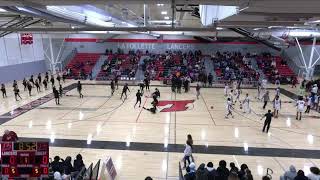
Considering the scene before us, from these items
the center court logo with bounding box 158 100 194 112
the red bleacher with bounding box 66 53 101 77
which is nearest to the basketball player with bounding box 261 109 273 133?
the center court logo with bounding box 158 100 194 112

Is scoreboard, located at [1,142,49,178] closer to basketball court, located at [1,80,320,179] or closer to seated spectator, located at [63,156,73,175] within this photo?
seated spectator, located at [63,156,73,175]

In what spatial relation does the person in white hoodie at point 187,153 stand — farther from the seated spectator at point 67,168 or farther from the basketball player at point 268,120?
the basketball player at point 268,120

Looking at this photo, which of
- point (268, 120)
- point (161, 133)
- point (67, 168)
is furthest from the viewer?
point (161, 133)

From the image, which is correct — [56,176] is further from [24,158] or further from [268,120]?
[268,120]

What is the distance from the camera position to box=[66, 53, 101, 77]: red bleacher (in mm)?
38991

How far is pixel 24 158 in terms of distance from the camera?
24.6 ft

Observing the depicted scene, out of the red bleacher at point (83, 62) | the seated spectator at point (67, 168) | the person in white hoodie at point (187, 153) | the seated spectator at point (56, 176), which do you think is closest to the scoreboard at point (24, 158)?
the seated spectator at point (56, 176)

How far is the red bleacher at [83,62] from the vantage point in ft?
128

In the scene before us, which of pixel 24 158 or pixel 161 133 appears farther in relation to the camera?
pixel 161 133

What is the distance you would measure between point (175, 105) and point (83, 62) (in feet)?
72.9

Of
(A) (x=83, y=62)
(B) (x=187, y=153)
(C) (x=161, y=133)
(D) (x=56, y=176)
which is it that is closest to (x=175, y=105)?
(C) (x=161, y=133)

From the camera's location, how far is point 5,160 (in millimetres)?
7496

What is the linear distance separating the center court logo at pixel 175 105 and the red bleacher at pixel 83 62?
17.9 metres

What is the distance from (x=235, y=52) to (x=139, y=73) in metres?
14.0
